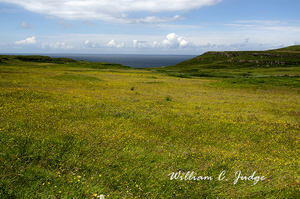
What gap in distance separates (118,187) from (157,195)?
1.37 m

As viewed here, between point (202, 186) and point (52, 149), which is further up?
point (52, 149)

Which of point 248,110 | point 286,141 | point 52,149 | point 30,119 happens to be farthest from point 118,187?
point 248,110

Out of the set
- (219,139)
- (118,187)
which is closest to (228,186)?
(118,187)

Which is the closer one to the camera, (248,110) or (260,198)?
(260,198)

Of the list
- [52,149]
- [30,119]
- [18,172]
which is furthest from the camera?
[30,119]

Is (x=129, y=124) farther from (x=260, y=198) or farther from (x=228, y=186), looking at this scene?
(x=260, y=198)

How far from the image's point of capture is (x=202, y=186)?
21.4 ft

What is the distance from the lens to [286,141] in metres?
11.4

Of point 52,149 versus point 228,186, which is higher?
point 52,149

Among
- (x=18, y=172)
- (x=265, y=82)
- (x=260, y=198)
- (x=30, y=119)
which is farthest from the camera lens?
(x=265, y=82)

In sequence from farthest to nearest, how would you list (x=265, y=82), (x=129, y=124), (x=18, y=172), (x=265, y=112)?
(x=265, y=82)
(x=265, y=112)
(x=129, y=124)
(x=18, y=172)

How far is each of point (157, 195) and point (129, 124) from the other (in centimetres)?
716

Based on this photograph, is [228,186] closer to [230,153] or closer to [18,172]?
[230,153]

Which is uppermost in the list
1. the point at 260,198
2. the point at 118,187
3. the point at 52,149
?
the point at 52,149
